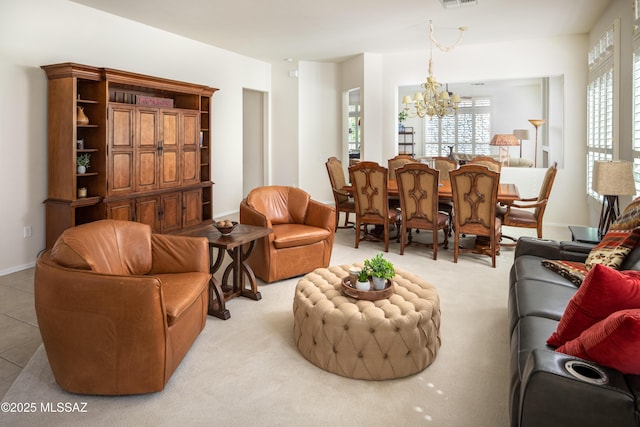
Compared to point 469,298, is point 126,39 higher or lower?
higher

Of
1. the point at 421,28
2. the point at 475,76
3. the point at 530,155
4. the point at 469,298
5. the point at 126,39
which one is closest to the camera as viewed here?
the point at 469,298

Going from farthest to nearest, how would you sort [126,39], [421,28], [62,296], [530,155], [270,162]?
[530,155] < [270,162] < [421,28] < [126,39] < [62,296]

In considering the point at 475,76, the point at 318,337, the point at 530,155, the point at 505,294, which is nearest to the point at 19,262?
the point at 318,337

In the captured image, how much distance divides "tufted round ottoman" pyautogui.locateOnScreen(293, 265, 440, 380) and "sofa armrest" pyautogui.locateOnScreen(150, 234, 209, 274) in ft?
2.56

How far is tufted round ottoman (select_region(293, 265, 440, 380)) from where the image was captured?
8.07ft

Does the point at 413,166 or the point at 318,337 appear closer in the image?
the point at 318,337

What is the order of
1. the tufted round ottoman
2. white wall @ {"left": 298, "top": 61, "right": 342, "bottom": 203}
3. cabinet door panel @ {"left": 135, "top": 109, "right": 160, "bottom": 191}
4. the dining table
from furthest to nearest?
white wall @ {"left": 298, "top": 61, "right": 342, "bottom": 203}
cabinet door panel @ {"left": 135, "top": 109, "right": 160, "bottom": 191}
the dining table
the tufted round ottoman

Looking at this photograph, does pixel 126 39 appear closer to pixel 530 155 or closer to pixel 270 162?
pixel 270 162

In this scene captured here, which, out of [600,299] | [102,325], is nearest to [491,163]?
[600,299]

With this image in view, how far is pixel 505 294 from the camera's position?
392cm

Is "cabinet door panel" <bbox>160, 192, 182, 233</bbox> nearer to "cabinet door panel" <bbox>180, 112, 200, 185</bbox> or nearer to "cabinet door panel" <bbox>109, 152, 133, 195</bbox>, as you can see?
"cabinet door panel" <bbox>180, 112, 200, 185</bbox>

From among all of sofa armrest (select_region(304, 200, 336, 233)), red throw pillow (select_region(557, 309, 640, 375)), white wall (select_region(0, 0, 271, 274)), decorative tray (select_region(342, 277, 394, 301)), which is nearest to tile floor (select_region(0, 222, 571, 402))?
white wall (select_region(0, 0, 271, 274))

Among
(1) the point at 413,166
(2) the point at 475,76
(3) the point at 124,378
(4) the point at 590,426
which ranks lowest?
(3) the point at 124,378

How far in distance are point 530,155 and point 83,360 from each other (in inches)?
433
